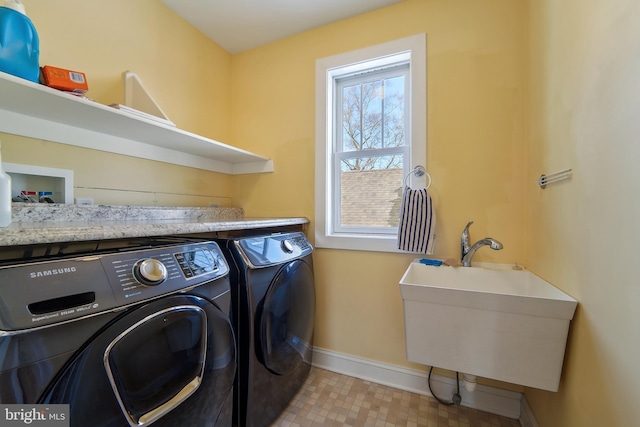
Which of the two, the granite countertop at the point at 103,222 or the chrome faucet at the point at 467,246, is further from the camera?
the chrome faucet at the point at 467,246

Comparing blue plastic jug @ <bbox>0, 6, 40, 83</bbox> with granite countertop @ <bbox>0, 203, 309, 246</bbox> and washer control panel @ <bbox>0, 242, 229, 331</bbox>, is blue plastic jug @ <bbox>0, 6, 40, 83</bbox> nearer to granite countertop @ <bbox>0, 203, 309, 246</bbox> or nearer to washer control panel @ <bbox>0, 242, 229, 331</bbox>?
granite countertop @ <bbox>0, 203, 309, 246</bbox>

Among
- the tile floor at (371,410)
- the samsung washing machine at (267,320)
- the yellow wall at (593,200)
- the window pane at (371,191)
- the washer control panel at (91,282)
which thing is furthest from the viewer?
the window pane at (371,191)

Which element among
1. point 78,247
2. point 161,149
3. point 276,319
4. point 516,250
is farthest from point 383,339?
point 161,149

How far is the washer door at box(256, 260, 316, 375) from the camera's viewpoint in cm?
118

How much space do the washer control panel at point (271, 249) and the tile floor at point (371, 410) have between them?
2.78 feet

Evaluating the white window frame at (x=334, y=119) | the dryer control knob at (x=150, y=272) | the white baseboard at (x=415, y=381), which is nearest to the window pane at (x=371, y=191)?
the white window frame at (x=334, y=119)

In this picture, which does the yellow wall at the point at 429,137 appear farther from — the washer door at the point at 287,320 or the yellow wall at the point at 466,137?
the washer door at the point at 287,320

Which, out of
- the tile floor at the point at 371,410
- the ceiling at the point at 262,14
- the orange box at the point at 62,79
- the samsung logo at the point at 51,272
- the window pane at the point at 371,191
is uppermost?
the ceiling at the point at 262,14

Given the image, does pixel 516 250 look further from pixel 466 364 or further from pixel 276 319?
pixel 276 319

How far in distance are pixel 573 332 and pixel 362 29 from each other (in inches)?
78.9

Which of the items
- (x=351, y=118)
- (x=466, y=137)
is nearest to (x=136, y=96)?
(x=351, y=118)

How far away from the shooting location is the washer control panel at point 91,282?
0.53m

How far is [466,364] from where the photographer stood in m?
1.10

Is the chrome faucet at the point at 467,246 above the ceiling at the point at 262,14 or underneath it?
underneath
